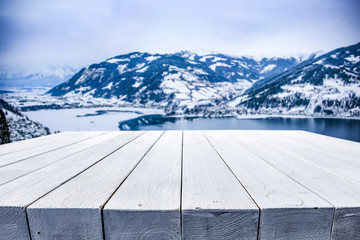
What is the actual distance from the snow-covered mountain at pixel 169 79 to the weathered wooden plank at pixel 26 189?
215 ft

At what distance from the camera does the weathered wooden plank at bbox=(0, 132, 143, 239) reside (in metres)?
0.60

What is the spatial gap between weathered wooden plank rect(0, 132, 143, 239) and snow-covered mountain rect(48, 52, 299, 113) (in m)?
65.5

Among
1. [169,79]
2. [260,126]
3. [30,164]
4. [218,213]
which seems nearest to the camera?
[218,213]

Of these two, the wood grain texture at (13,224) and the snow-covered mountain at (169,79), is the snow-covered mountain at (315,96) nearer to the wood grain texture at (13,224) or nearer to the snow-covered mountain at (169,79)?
the snow-covered mountain at (169,79)

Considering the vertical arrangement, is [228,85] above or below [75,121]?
above

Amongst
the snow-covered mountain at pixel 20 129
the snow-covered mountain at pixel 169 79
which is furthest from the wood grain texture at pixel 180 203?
the snow-covered mountain at pixel 169 79

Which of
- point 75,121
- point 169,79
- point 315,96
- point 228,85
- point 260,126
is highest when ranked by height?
point 169,79

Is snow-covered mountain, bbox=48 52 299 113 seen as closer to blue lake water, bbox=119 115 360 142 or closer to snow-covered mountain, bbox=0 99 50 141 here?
blue lake water, bbox=119 115 360 142

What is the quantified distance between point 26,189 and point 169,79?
11434cm

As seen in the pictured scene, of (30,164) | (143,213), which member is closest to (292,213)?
(143,213)

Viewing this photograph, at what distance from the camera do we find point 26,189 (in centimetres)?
72

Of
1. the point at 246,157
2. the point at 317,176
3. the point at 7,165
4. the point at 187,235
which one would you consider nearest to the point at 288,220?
the point at 187,235

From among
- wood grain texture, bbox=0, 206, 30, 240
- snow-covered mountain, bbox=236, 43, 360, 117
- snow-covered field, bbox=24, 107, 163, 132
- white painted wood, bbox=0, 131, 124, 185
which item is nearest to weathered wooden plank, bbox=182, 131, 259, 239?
wood grain texture, bbox=0, 206, 30, 240

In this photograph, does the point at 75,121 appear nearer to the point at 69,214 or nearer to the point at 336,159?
the point at 69,214
